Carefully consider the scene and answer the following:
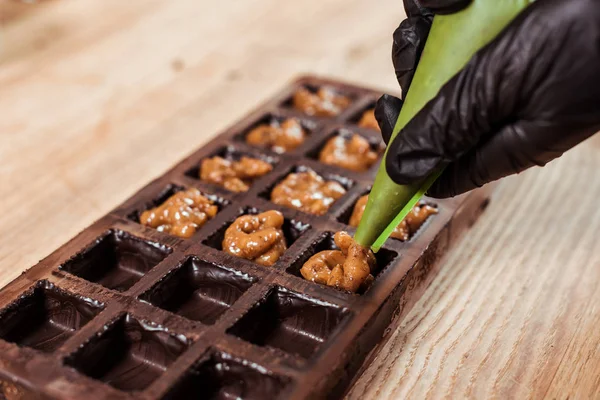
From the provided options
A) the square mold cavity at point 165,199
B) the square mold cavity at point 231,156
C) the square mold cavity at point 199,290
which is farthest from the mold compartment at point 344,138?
the square mold cavity at point 199,290

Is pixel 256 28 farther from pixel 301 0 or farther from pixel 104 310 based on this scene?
pixel 104 310

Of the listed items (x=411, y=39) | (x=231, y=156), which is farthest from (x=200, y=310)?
(x=411, y=39)

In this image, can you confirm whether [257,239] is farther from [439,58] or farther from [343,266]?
[439,58]

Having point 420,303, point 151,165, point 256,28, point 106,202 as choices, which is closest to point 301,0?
point 256,28

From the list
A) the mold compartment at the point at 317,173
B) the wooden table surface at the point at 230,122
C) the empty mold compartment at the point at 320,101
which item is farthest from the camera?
the empty mold compartment at the point at 320,101

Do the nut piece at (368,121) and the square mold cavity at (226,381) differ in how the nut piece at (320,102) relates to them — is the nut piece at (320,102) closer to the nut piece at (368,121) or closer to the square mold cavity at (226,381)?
the nut piece at (368,121)

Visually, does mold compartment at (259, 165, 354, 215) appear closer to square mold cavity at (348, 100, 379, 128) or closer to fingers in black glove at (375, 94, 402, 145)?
square mold cavity at (348, 100, 379, 128)
